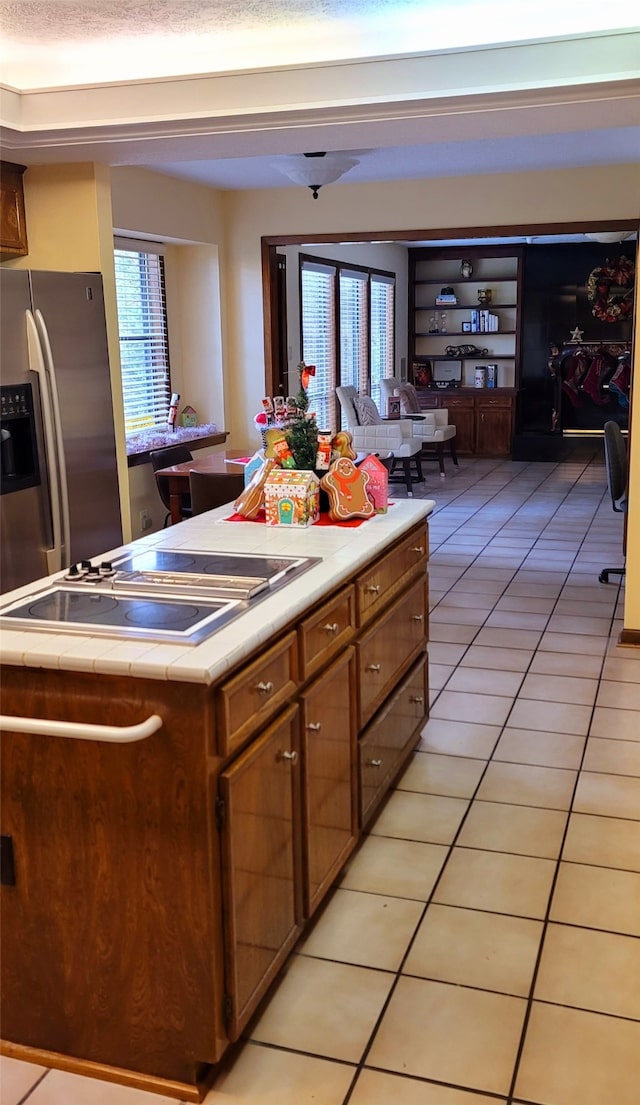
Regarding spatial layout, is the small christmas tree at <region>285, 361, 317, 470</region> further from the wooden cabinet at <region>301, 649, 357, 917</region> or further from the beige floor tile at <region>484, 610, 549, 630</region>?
the beige floor tile at <region>484, 610, 549, 630</region>

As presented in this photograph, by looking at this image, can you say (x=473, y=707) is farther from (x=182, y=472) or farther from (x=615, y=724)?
(x=182, y=472)

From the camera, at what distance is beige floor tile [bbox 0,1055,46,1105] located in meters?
1.95

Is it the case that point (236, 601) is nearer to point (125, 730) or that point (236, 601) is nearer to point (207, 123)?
point (125, 730)

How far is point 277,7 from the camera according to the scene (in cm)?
317

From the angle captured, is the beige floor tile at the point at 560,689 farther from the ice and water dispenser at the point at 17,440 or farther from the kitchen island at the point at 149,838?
the ice and water dispenser at the point at 17,440

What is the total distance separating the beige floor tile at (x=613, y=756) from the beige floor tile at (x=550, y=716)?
0.34 ft

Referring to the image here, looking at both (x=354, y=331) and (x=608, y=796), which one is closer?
(x=608, y=796)

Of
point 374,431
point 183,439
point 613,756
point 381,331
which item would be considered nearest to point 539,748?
point 613,756

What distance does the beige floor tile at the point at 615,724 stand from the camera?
11.8 feet

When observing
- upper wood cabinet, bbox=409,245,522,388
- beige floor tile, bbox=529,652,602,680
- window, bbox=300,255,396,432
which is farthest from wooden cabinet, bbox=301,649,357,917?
upper wood cabinet, bbox=409,245,522,388

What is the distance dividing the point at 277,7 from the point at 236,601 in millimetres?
2095

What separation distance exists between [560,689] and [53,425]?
225 centimetres

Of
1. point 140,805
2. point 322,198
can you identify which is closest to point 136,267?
point 322,198

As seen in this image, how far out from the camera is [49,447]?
3.75m
